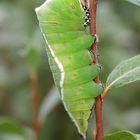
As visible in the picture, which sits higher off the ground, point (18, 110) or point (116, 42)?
point (116, 42)

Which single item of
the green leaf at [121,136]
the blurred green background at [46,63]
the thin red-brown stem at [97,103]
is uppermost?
the thin red-brown stem at [97,103]

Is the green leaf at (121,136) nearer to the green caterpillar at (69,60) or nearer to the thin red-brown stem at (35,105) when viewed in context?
the green caterpillar at (69,60)

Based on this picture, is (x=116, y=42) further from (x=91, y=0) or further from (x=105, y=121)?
(x=91, y=0)

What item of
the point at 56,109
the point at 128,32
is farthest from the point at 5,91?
the point at 128,32

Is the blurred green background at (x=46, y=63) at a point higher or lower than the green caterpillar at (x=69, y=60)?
lower

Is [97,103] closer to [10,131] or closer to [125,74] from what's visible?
[125,74]

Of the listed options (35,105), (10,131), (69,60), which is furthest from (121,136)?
(35,105)

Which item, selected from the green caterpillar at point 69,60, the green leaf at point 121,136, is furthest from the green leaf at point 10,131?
the green leaf at point 121,136
